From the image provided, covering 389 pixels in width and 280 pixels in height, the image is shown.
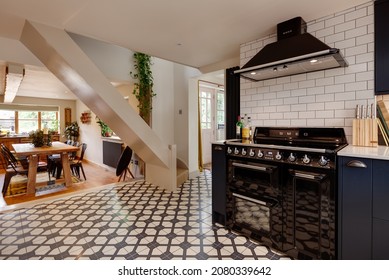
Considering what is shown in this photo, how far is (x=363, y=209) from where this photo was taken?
1.44 meters

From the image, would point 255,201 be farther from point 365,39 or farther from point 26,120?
point 26,120

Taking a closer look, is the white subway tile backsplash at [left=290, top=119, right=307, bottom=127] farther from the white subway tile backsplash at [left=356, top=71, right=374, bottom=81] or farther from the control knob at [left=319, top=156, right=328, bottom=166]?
the control knob at [left=319, top=156, right=328, bottom=166]

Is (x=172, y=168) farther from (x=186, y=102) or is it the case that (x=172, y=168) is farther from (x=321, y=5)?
(x=321, y=5)

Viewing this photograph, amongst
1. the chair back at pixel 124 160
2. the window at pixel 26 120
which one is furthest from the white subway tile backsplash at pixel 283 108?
the window at pixel 26 120

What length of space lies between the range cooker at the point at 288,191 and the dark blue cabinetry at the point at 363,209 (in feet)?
0.19

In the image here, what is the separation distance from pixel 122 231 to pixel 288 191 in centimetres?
175

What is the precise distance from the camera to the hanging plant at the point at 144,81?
4.05 metres

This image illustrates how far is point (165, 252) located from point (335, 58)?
7.32 ft

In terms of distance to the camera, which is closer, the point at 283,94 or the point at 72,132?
the point at 283,94

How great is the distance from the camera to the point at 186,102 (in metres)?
4.50

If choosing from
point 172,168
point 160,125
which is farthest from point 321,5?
point 160,125

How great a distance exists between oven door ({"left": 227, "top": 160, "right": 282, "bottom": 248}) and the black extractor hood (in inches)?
37.3

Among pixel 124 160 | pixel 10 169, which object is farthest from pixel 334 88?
pixel 10 169

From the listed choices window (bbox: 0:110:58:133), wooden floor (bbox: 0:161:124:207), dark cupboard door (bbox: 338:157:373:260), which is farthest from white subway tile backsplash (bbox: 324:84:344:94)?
window (bbox: 0:110:58:133)
